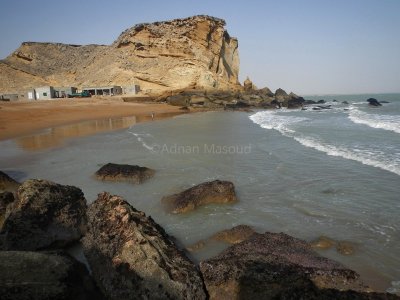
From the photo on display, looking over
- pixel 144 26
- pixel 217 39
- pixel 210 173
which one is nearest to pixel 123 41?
pixel 144 26

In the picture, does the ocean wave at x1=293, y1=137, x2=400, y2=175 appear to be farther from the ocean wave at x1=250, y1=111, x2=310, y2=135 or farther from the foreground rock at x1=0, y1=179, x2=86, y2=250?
the foreground rock at x1=0, y1=179, x2=86, y2=250

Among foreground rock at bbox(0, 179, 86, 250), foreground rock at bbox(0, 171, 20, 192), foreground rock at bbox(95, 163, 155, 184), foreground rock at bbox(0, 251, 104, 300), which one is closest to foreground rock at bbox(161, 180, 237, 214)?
foreground rock at bbox(95, 163, 155, 184)

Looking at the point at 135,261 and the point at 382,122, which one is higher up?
the point at 135,261

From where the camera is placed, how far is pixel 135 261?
11.2 ft

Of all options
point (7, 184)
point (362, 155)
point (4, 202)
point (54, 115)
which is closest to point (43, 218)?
Answer: point (4, 202)

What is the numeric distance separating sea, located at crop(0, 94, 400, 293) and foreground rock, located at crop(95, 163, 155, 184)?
0.27 metres

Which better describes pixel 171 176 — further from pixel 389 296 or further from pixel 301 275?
pixel 389 296

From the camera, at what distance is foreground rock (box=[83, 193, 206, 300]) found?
3.23 metres

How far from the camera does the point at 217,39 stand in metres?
56.0

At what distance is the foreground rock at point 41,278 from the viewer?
8.60ft

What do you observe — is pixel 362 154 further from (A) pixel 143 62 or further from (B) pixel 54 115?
(A) pixel 143 62

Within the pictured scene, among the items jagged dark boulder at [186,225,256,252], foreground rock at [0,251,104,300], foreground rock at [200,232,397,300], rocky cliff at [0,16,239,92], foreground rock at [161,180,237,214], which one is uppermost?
rocky cliff at [0,16,239,92]

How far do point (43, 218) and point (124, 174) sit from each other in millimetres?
4123

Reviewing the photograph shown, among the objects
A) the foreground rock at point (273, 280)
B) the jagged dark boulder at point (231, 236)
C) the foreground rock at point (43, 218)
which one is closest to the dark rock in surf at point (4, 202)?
the foreground rock at point (43, 218)
